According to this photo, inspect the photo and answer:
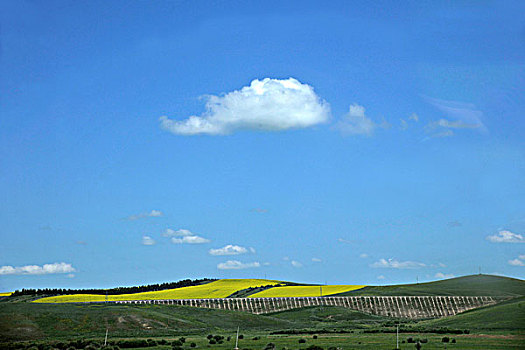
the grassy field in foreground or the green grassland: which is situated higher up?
the green grassland

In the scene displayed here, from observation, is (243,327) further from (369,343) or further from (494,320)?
(494,320)

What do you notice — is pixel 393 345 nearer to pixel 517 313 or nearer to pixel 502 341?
pixel 502 341

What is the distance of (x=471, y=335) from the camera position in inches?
4109

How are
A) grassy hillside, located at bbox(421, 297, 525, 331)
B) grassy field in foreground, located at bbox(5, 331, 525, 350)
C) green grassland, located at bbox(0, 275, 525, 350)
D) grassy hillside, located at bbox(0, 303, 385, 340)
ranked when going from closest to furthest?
grassy field in foreground, located at bbox(5, 331, 525, 350), green grassland, located at bbox(0, 275, 525, 350), grassy hillside, located at bbox(0, 303, 385, 340), grassy hillside, located at bbox(421, 297, 525, 331)

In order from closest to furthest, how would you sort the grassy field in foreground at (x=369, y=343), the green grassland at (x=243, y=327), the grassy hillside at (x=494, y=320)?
the grassy field in foreground at (x=369, y=343) → the green grassland at (x=243, y=327) → the grassy hillside at (x=494, y=320)

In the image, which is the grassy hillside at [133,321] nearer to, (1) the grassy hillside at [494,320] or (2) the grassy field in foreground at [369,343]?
(2) the grassy field in foreground at [369,343]

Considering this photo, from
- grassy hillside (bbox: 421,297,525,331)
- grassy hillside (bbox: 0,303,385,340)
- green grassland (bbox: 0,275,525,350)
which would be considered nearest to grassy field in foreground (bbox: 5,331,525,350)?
green grassland (bbox: 0,275,525,350)

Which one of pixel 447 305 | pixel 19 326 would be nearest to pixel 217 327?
pixel 19 326

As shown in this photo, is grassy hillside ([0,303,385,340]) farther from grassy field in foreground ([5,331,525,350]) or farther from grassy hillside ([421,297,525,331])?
grassy hillside ([421,297,525,331])

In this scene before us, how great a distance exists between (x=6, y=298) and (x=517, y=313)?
482 feet

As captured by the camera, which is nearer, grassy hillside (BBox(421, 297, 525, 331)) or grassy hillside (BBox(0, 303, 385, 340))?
grassy hillside (BBox(0, 303, 385, 340))

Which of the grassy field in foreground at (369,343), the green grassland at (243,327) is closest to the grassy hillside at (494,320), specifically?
the green grassland at (243,327)

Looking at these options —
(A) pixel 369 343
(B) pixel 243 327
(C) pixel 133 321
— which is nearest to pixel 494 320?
(A) pixel 369 343

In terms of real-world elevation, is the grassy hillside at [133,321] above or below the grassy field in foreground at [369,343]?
above
